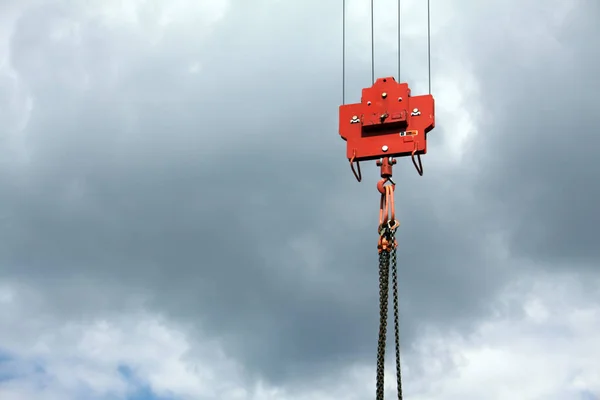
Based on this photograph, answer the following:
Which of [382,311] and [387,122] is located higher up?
[387,122]

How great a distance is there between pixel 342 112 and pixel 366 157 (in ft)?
5.03

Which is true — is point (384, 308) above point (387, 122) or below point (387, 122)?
below

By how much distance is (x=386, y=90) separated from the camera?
33.1 m

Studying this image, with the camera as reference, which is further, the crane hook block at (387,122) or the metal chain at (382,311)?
the crane hook block at (387,122)

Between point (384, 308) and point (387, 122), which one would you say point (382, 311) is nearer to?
point (384, 308)

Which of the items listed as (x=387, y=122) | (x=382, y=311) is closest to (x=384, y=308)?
(x=382, y=311)

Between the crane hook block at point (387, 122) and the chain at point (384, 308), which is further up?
the crane hook block at point (387, 122)

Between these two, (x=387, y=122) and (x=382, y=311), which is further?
(x=387, y=122)

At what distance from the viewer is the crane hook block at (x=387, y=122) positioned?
107ft

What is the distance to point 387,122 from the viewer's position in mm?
32688

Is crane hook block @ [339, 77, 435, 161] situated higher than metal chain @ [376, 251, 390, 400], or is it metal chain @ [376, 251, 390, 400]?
crane hook block @ [339, 77, 435, 161]

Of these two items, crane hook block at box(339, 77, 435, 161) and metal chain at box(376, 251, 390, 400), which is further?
crane hook block at box(339, 77, 435, 161)

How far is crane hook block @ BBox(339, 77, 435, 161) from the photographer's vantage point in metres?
32.6

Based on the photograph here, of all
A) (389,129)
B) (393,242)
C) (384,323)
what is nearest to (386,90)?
(389,129)
